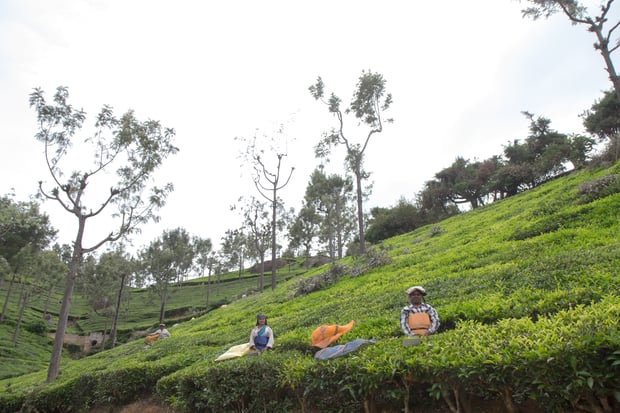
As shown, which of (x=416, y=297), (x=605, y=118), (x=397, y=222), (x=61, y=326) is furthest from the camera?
(x=397, y=222)

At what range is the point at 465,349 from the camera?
181 inches

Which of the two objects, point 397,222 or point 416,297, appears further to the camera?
point 397,222

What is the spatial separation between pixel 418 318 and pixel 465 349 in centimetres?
268

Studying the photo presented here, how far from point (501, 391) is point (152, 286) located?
167 feet

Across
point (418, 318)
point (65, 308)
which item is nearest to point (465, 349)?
point (418, 318)

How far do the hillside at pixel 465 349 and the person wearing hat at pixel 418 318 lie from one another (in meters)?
0.44

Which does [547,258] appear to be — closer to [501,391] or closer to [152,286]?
[501,391]

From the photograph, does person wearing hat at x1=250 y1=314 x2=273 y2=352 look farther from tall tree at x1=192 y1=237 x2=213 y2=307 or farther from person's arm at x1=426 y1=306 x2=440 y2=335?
tall tree at x1=192 y1=237 x2=213 y2=307

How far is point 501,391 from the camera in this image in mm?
4148

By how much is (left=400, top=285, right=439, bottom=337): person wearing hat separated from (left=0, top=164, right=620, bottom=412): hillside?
0.44 metres

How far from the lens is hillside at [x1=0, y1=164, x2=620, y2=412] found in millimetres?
3826

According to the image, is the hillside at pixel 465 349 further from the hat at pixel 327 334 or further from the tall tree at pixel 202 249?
the tall tree at pixel 202 249

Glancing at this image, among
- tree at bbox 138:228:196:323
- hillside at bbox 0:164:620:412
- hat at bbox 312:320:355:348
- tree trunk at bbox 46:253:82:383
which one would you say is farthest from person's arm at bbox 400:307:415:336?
tree at bbox 138:228:196:323

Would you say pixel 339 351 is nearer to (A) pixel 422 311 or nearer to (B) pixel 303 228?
(A) pixel 422 311
